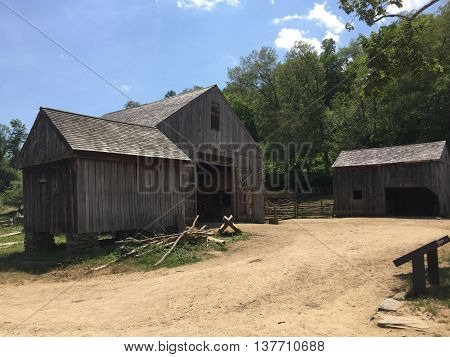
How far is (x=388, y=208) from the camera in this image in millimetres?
29312

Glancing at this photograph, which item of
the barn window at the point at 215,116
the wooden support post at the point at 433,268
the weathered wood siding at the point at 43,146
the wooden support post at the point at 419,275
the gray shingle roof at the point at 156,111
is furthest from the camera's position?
the barn window at the point at 215,116

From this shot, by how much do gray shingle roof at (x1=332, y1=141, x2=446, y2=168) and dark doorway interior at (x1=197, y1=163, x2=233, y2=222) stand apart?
9.92 meters

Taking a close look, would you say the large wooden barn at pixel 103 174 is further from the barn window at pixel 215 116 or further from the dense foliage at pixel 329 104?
the dense foliage at pixel 329 104

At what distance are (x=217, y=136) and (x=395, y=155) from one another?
1348 cm

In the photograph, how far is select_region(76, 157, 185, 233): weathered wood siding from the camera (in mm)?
13984

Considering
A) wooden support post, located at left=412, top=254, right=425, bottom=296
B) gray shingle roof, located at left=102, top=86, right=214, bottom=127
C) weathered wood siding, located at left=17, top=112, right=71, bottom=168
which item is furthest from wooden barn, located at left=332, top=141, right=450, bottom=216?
weathered wood siding, located at left=17, top=112, right=71, bottom=168

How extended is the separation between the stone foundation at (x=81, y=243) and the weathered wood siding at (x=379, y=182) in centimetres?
2121

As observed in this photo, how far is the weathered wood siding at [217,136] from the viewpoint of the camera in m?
20.4

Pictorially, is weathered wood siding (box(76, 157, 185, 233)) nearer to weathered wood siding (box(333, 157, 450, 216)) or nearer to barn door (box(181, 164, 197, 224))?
barn door (box(181, 164, 197, 224))

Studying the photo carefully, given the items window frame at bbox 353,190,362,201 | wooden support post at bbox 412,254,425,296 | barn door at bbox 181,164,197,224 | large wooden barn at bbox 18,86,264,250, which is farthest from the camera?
window frame at bbox 353,190,362,201

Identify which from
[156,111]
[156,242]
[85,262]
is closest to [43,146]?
[85,262]

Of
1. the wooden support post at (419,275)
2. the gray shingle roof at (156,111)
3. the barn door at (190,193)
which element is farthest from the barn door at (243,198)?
the wooden support post at (419,275)

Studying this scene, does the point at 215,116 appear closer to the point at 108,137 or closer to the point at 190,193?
the point at 190,193

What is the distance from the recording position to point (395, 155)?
28.3 meters
